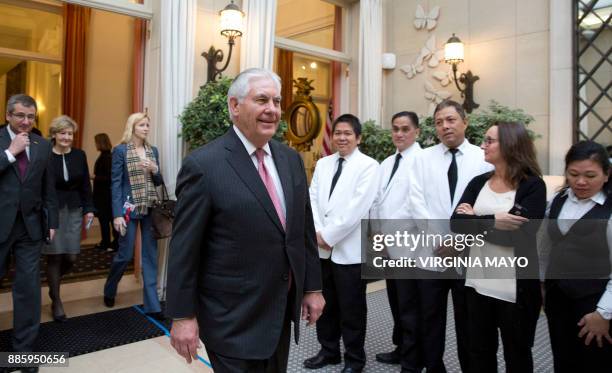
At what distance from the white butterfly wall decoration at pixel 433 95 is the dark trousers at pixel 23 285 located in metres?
4.49

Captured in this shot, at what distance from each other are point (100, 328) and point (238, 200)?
→ 7.95 ft

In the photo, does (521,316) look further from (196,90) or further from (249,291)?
(196,90)

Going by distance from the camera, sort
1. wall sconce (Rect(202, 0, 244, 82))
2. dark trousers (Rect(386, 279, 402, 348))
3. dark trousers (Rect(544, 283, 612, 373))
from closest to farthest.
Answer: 1. dark trousers (Rect(544, 283, 612, 373))
2. dark trousers (Rect(386, 279, 402, 348))
3. wall sconce (Rect(202, 0, 244, 82))

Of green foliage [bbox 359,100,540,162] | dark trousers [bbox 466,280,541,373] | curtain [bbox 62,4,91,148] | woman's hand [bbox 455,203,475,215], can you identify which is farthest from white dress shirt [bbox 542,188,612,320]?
curtain [bbox 62,4,91,148]

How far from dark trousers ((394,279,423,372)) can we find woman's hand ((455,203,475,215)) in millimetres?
654

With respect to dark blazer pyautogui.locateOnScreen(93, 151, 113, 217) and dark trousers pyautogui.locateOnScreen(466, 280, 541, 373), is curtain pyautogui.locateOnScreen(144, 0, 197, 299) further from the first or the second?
dark trousers pyautogui.locateOnScreen(466, 280, 541, 373)

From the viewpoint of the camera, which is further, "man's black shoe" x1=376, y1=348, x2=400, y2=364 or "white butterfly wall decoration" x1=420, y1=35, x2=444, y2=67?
"white butterfly wall decoration" x1=420, y1=35, x2=444, y2=67

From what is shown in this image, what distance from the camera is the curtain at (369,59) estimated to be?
5.67 m

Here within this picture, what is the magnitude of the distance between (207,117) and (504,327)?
2718 mm

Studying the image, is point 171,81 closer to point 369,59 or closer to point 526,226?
point 369,59

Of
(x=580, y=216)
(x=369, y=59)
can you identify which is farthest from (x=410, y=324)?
(x=369, y=59)

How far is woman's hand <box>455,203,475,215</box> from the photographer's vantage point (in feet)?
6.79

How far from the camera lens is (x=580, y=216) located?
1914mm

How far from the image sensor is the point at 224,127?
3732 millimetres
